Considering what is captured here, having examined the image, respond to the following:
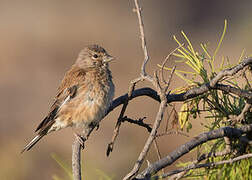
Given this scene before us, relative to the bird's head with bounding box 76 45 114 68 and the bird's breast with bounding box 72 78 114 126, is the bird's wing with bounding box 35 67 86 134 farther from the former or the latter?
the bird's head with bounding box 76 45 114 68

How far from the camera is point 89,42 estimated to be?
51.2ft

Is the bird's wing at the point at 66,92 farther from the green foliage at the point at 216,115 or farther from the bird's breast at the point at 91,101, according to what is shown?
the green foliage at the point at 216,115

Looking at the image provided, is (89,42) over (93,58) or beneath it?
over

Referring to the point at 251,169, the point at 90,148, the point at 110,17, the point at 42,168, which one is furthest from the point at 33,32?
the point at 251,169

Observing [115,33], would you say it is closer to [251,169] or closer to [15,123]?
[15,123]

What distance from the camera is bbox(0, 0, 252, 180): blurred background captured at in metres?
11.7

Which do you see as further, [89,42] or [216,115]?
[89,42]

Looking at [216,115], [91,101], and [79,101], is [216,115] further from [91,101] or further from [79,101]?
[79,101]

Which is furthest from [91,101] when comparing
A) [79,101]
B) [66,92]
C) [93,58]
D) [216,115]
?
[216,115]

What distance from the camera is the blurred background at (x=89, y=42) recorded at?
38.2 feet

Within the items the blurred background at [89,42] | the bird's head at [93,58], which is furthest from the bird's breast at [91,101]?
the blurred background at [89,42]

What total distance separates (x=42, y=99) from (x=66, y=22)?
12.9 ft

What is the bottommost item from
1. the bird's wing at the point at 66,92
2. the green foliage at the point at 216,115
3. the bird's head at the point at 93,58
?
the green foliage at the point at 216,115

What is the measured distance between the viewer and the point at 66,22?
1708 centimetres
